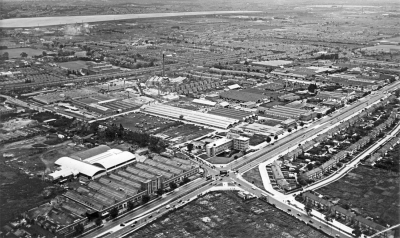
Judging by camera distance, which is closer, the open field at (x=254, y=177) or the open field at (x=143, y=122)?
the open field at (x=254, y=177)

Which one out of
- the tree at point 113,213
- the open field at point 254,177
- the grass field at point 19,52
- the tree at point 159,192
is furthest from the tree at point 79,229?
the grass field at point 19,52

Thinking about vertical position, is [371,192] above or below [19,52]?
above

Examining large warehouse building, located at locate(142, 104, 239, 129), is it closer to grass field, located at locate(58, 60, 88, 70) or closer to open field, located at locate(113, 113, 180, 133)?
open field, located at locate(113, 113, 180, 133)

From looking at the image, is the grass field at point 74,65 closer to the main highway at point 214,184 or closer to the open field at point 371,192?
the main highway at point 214,184

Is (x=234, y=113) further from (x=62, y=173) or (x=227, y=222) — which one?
(x=227, y=222)

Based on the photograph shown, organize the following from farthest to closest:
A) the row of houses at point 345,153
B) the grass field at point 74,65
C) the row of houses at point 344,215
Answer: the grass field at point 74,65, the row of houses at point 345,153, the row of houses at point 344,215

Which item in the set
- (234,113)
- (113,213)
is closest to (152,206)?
(113,213)

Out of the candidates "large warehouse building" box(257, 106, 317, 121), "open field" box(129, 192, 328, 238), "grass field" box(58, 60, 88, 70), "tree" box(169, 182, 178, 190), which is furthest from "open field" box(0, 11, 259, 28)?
"open field" box(129, 192, 328, 238)
